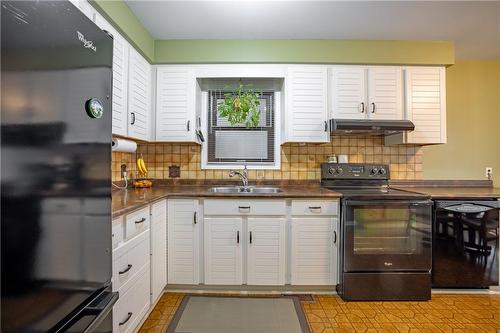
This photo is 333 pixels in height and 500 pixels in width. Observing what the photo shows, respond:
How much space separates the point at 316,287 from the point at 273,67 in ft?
6.74

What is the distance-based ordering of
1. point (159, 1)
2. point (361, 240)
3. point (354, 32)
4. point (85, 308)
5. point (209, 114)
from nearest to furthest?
point (85, 308)
point (159, 1)
point (361, 240)
point (354, 32)
point (209, 114)

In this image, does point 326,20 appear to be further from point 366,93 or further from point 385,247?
point 385,247

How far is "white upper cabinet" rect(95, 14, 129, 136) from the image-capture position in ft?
6.25

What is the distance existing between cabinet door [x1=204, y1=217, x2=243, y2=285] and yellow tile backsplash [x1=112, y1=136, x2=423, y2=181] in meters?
0.71

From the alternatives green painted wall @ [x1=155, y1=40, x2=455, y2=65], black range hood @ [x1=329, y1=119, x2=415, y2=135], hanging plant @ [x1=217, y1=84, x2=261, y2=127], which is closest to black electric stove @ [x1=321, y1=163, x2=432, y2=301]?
black range hood @ [x1=329, y1=119, x2=415, y2=135]

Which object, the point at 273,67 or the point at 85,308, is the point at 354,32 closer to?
Result: the point at 273,67

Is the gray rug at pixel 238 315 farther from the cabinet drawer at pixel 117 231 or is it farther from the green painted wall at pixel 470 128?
the green painted wall at pixel 470 128

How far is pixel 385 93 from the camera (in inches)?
102

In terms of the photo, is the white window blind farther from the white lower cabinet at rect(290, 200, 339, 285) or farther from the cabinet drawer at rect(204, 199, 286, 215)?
the white lower cabinet at rect(290, 200, 339, 285)

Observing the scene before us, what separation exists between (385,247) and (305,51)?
1.91 meters

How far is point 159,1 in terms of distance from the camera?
6.72 feet

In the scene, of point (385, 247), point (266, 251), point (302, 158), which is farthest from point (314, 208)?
point (302, 158)

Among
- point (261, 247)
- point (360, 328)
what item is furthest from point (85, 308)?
point (360, 328)

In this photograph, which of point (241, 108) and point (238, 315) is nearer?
point (238, 315)
